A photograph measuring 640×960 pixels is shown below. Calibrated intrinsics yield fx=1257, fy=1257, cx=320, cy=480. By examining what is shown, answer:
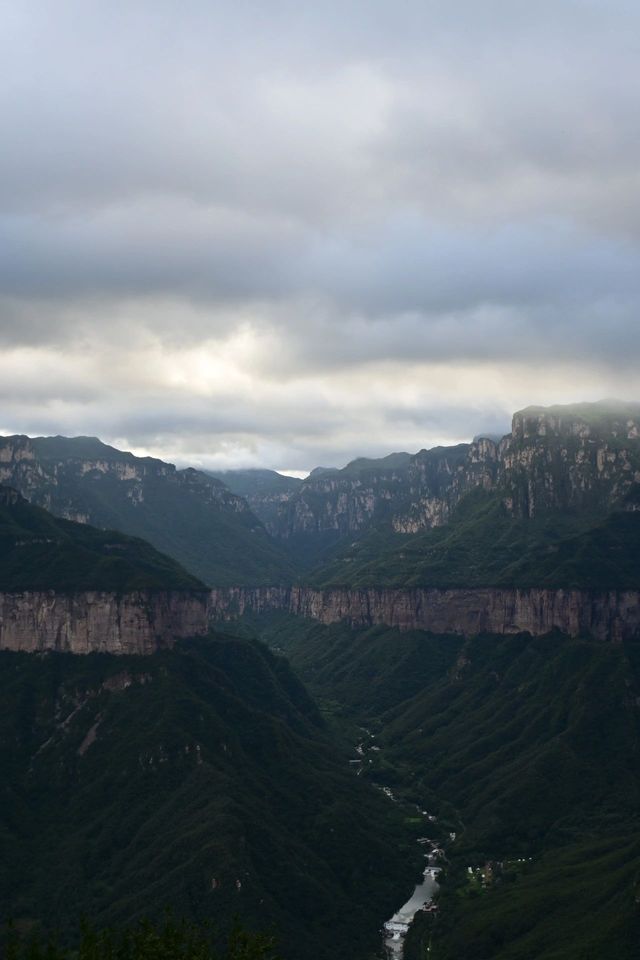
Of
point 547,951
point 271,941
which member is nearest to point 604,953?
point 547,951

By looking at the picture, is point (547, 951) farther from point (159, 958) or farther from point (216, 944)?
point (159, 958)

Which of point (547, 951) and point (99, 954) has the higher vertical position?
point (99, 954)

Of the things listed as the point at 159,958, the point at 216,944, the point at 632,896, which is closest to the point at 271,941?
the point at 159,958

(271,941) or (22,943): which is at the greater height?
(271,941)

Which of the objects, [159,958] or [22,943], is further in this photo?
[22,943]

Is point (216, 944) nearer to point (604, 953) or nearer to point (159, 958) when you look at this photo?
point (604, 953)

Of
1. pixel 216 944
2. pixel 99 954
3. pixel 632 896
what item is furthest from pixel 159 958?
pixel 632 896

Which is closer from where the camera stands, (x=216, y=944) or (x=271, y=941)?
(x=271, y=941)
